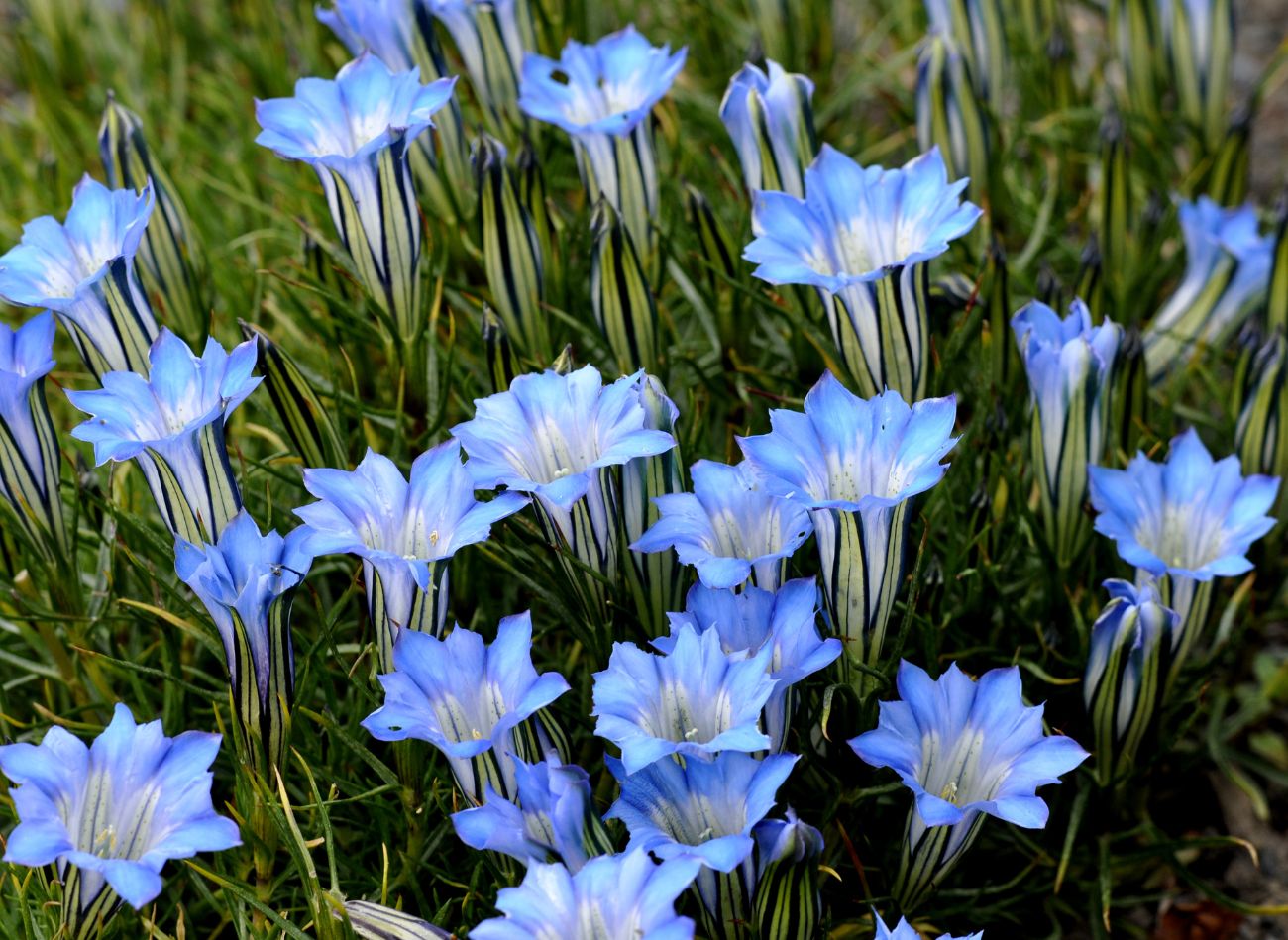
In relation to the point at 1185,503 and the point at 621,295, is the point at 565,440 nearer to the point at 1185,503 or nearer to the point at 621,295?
the point at 621,295

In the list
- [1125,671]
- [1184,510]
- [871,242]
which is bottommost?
[1125,671]

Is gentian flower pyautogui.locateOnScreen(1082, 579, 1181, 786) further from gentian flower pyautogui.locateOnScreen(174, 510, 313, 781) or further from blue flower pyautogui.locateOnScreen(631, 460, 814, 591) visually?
gentian flower pyautogui.locateOnScreen(174, 510, 313, 781)

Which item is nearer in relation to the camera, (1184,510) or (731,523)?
(731,523)

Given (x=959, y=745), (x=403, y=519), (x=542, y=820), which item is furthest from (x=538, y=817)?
(x=959, y=745)

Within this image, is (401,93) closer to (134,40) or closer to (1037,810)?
(1037,810)

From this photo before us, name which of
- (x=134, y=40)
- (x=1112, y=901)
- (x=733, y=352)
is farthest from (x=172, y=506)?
(x=134, y=40)

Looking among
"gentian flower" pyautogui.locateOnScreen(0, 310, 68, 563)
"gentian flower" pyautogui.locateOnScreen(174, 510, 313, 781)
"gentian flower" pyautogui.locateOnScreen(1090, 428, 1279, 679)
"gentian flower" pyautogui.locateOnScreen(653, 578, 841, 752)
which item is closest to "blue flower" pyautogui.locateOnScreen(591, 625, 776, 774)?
"gentian flower" pyautogui.locateOnScreen(653, 578, 841, 752)
